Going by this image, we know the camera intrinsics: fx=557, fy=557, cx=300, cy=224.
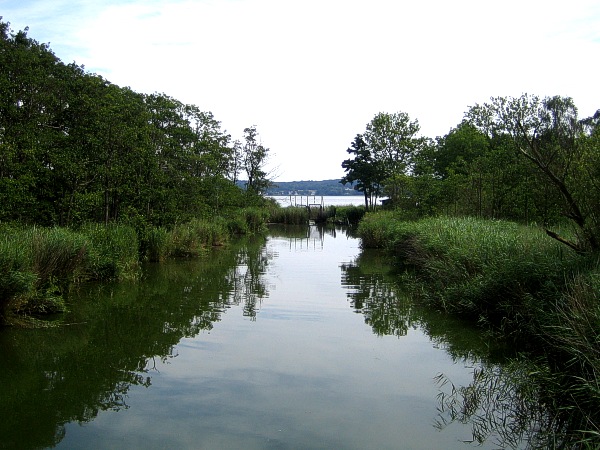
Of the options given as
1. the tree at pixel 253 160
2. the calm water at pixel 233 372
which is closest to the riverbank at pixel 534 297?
the calm water at pixel 233 372

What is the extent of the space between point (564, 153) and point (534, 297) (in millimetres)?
2533

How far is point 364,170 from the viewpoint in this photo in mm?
46625

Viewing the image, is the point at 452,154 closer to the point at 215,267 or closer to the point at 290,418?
the point at 215,267

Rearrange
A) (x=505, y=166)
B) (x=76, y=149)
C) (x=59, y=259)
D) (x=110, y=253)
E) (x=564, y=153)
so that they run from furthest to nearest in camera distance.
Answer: (x=505, y=166) < (x=76, y=149) < (x=110, y=253) < (x=59, y=259) < (x=564, y=153)

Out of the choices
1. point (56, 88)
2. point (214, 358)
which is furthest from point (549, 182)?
point (56, 88)

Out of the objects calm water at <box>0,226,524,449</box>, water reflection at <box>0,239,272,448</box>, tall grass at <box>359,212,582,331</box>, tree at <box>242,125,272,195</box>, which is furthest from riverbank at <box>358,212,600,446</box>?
tree at <box>242,125,272,195</box>

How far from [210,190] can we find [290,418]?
2136 centimetres

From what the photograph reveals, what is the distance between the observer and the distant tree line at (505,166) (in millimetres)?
8750

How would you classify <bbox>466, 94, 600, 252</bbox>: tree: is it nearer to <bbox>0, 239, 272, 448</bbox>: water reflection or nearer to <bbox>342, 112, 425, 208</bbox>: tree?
<bbox>0, 239, 272, 448</bbox>: water reflection

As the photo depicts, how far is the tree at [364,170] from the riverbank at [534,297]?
30.1 m

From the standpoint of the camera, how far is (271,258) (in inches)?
804

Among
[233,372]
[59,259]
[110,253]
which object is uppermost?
[59,259]

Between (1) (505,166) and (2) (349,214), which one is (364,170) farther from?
(1) (505,166)

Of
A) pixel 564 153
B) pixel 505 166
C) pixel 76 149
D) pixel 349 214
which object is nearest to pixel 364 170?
pixel 349 214
